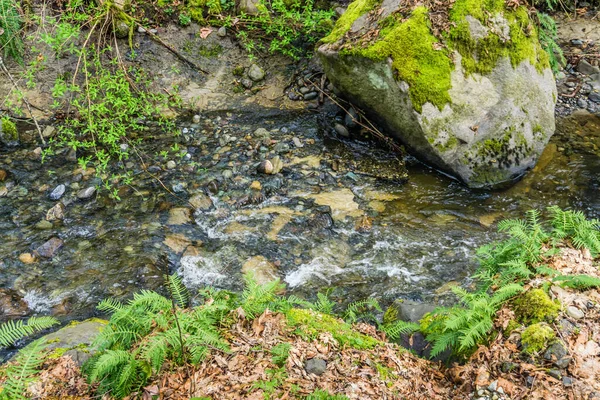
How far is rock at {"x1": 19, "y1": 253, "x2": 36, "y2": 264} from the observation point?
206 inches

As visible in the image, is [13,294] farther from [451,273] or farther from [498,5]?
[498,5]

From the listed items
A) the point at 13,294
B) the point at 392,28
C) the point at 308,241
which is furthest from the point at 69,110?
the point at 392,28

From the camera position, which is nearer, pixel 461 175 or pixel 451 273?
pixel 451 273

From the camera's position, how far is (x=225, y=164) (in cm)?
692

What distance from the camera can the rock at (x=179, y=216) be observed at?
5.95m

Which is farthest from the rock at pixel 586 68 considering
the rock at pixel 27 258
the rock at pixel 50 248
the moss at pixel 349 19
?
the rock at pixel 27 258

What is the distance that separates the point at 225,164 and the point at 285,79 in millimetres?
2455

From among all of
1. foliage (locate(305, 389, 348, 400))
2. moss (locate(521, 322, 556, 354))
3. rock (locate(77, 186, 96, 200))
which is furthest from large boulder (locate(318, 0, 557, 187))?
foliage (locate(305, 389, 348, 400))

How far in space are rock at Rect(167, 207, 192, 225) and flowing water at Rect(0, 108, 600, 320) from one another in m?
0.01

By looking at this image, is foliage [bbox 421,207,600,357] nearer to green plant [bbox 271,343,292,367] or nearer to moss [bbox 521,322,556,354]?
moss [bbox 521,322,556,354]

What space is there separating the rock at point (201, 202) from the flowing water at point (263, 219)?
23 mm

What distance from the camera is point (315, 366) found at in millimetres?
3213

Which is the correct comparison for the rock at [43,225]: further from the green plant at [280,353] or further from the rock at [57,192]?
the green plant at [280,353]

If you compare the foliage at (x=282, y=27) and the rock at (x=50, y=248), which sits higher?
the foliage at (x=282, y=27)
